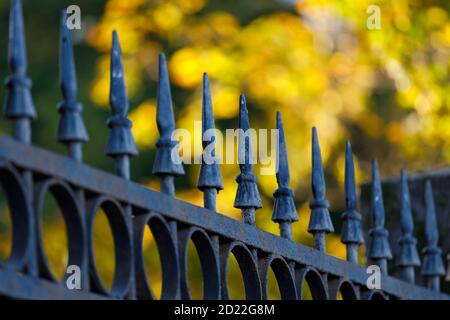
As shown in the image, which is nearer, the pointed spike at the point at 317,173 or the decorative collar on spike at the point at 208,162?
the decorative collar on spike at the point at 208,162

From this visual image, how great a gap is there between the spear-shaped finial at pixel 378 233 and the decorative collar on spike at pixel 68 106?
6.31ft

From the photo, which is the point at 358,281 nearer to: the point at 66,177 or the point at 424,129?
the point at 66,177

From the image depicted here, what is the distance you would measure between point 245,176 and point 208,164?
0.21 metres

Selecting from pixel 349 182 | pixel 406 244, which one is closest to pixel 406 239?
pixel 406 244

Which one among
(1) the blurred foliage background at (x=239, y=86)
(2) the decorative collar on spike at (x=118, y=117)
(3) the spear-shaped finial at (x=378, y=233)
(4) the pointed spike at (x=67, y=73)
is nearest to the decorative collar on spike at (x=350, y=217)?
(3) the spear-shaped finial at (x=378, y=233)

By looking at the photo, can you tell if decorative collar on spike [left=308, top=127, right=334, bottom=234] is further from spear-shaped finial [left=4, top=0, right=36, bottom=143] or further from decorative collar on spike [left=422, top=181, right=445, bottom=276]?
spear-shaped finial [left=4, top=0, right=36, bottom=143]

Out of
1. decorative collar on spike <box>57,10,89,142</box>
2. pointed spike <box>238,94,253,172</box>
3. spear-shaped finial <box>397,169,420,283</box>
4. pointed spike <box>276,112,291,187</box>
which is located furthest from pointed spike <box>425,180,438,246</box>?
decorative collar on spike <box>57,10,89,142</box>

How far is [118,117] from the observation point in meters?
3.32

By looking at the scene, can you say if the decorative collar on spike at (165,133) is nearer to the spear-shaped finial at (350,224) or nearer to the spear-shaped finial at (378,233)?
the spear-shaped finial at (350,224)

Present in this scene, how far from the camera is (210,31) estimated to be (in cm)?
1431

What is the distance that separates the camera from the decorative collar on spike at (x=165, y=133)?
349 cm

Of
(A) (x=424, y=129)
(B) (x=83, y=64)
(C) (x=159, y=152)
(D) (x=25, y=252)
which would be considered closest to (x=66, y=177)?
(D) (x=25, y=252)

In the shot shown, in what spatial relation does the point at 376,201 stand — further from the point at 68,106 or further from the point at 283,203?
the point at 68,106

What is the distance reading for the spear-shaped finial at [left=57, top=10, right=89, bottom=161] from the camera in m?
3.11
